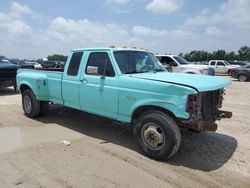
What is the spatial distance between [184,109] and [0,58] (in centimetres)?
1283

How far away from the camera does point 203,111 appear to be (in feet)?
16.7

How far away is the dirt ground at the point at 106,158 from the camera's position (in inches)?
168

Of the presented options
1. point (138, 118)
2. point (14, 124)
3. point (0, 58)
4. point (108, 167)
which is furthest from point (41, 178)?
point (0, 58)

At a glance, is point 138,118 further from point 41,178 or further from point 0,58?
point 0,58

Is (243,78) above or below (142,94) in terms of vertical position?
below

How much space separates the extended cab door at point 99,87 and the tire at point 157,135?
2.53 feet

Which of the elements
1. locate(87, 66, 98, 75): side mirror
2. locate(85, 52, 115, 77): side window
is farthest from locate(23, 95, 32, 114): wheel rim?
locate(87, 66, 98, 75): side mirror

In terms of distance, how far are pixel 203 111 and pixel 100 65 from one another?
241 cm

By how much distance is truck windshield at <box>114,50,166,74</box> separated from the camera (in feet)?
19.3

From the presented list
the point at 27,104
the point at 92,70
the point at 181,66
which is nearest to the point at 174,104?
the point at 92,70

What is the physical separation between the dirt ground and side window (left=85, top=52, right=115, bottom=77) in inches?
58.2

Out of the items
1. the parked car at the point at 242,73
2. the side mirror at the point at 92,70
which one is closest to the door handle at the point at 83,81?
the side mirror at the point at 92,70

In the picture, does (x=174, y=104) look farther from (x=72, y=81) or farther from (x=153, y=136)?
(x=72, y=81)

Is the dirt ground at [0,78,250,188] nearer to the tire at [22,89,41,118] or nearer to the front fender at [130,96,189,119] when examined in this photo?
the tire at [22,89,41,118]
